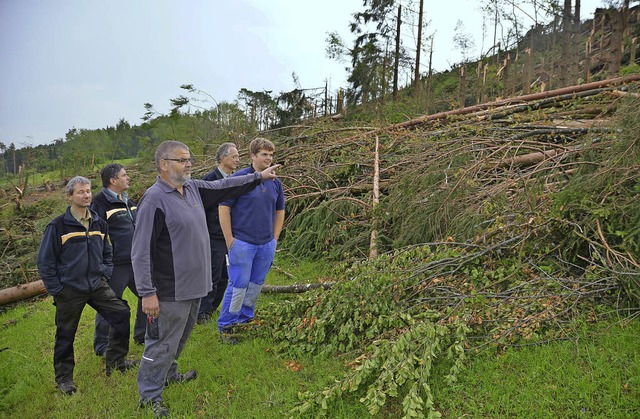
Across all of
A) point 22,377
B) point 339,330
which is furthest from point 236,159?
point 22,377

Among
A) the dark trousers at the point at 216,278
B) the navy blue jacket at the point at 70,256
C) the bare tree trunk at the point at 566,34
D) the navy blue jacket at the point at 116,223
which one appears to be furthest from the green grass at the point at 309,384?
the bare tree trunk at the point at 566,34

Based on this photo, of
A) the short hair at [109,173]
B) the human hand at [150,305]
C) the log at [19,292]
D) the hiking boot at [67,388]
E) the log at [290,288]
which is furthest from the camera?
the log at [19,292]

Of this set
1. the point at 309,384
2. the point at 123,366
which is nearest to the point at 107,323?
the point at 123,366

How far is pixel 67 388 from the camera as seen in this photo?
124 inches

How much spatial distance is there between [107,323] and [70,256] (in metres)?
1.07

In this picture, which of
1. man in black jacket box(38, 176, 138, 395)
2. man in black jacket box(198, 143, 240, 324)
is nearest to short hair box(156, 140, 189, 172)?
man in black jacket box(38, 176, 138, 395)

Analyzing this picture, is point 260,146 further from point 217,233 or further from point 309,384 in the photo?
point 309,384

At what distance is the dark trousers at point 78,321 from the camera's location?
124 inches

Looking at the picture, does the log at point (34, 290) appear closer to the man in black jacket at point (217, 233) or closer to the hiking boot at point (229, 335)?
the man in black jacket at point (217, 233)

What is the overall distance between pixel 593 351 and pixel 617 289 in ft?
2.12

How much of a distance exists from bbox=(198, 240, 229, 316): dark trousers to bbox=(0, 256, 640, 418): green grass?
36 cm

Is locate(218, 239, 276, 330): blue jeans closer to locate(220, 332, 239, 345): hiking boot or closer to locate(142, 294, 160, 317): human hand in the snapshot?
locate(220, 332, 239, 345): hiking boot

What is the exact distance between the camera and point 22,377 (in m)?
3.57

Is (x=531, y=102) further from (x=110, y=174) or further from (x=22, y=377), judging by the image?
(x=22, y=377)
